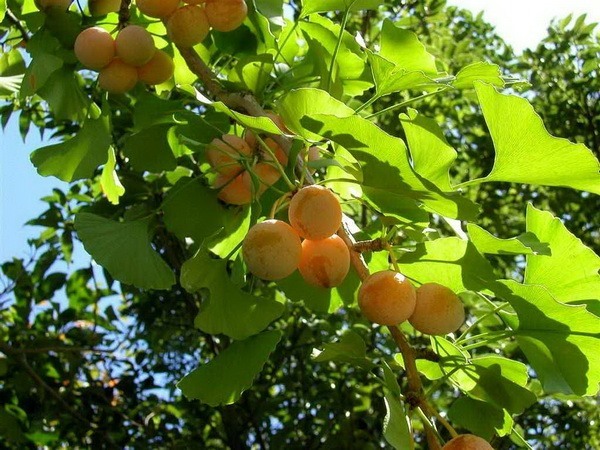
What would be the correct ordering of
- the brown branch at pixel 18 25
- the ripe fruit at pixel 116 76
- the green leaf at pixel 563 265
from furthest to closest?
1. the brown branch at pixel 18 25
2. the ripe fruit at pixel 116 76
3. the green leaf at pixel 563 265

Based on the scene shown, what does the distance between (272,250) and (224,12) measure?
0.46 meters

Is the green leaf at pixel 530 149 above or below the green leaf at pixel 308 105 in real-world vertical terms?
below

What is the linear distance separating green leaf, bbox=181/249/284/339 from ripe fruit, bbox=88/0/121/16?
1.71 ft

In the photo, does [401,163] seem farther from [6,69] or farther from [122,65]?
[6,69]

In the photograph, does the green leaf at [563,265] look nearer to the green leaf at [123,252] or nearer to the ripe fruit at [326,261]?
the ripe fruit at [326,261]

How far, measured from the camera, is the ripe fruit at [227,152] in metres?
1.04

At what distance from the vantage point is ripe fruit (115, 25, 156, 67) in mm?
1152

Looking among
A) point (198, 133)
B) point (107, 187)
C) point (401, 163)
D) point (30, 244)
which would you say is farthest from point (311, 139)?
point (30, 244)

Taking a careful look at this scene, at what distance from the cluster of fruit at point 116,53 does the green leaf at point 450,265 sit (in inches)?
21.2

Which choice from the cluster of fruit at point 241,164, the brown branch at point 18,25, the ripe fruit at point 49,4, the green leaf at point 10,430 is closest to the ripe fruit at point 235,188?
the cluster of fruit at point 241,164

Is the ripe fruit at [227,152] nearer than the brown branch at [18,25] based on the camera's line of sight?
Yes

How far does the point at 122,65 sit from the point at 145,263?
0.34m

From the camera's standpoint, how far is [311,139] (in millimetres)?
908

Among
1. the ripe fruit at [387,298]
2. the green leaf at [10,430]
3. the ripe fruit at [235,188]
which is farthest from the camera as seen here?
the green leaf at [10,430]
